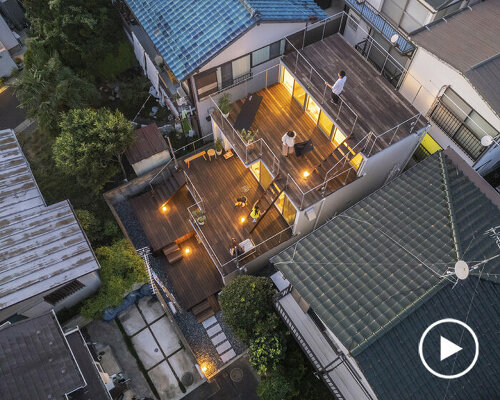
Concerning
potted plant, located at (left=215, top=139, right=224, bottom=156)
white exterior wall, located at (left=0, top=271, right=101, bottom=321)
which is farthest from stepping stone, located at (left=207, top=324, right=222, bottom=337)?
potted plant, located at (left=215, top=139, right=224, bottom=156)

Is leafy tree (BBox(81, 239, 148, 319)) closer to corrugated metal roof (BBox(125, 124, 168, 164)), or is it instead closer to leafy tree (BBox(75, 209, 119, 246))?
leafy tree (BBox(75, 209, 119, 246))

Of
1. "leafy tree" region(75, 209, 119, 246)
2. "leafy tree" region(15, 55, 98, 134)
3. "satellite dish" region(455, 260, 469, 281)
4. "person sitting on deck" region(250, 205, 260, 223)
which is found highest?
"leafy tree" region(15, 55, 98, 134)

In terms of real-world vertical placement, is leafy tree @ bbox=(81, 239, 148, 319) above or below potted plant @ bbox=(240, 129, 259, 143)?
below

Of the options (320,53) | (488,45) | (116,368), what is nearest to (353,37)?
(320,53)

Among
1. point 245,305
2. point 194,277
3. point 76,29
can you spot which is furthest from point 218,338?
point 76,29

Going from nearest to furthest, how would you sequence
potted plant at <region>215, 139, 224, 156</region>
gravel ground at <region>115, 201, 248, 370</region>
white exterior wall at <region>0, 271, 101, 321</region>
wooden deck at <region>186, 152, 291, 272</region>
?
white exterior wall at <region>0, 271, 101, 321</region>
gravel ground at <region>115, 201, 248, 370</region>
wooden deck at <region>186, 152, 291, 272</region>
potted plant at <region>215, 139, 224, 156</region>

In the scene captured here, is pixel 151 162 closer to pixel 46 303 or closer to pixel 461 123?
pixel 46 303

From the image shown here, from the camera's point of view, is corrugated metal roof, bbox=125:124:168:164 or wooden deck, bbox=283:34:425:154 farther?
corrugated metal roof, bbox=125:124:168:164
